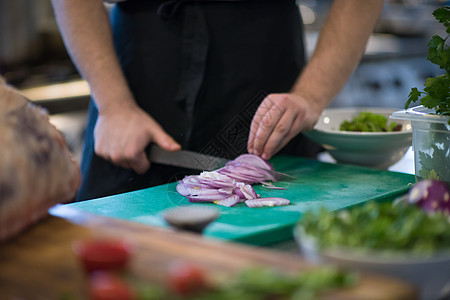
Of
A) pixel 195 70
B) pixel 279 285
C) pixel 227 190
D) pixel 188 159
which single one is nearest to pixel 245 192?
pixel 227 190

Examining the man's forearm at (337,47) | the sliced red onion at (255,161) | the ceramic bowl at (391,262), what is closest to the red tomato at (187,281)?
the ceramic bowl at (391,262)

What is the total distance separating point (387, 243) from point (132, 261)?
0.33 m

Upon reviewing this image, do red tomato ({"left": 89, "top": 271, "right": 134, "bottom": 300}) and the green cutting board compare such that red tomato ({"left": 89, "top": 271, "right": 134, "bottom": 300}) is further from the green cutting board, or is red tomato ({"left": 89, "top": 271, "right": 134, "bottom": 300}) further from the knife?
the knife

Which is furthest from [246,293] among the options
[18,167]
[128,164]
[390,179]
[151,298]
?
[128,164]

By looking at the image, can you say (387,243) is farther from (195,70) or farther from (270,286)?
(195,70)

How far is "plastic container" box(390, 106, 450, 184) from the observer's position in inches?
50.3

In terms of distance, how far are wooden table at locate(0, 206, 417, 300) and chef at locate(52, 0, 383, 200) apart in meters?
0.85

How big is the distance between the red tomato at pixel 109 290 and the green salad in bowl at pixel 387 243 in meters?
0.24

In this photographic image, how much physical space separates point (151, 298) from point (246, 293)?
11cm

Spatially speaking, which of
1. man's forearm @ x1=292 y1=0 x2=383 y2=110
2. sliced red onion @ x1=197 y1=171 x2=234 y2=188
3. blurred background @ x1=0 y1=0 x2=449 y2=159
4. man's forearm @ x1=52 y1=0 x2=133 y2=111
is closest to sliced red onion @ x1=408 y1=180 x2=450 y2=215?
sliced red onion @ x1=197 y1=171 x2=234 y2=188

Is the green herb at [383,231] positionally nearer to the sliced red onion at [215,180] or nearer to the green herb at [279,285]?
the green herb at [279,285]

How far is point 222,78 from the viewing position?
1.86 meters

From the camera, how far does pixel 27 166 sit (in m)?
0.96

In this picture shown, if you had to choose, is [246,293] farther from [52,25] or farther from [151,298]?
[52,25]
